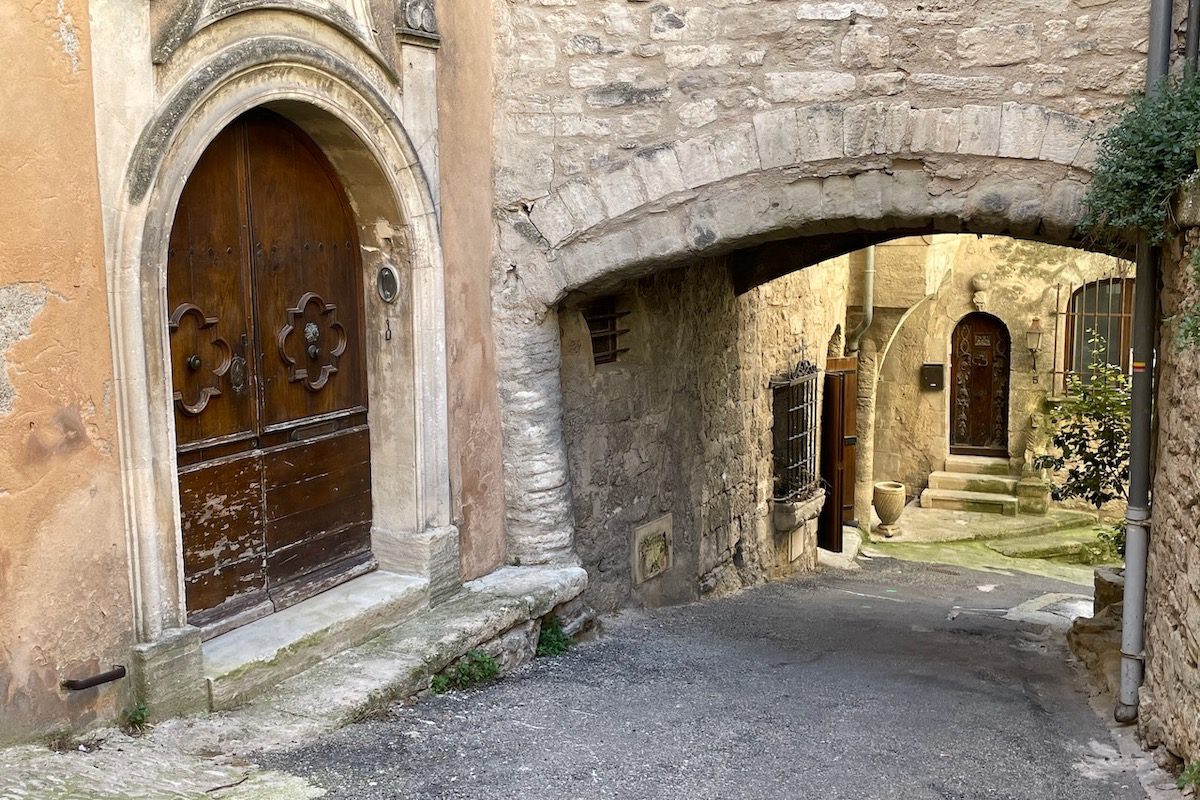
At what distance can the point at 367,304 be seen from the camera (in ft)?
15.3

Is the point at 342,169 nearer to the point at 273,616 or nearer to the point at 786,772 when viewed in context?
the point at 273,616

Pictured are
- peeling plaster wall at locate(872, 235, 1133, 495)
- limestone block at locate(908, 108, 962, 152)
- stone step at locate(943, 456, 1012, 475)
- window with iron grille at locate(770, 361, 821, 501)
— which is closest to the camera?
limestone block at locate(908, 108, 962, 152)

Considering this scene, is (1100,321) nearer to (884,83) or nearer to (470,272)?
(884,83)

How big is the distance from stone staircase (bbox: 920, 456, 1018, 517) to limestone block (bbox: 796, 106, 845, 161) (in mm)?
9111

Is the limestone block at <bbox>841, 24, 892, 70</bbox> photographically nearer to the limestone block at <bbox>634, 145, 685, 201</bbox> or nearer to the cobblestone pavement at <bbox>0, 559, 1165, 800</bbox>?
the limestone block at <bbox>634, 145, 685, 201</bbox>

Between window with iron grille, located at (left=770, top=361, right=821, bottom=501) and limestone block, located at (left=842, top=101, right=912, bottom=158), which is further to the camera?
window with iron grille, located at (left=770, top=361, right=821, bottom=501)

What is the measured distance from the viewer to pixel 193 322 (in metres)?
3.74

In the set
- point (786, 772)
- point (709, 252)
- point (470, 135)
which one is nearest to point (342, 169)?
point (470, 135)

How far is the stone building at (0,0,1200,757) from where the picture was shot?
3125mm

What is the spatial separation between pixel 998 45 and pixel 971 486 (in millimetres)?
9424

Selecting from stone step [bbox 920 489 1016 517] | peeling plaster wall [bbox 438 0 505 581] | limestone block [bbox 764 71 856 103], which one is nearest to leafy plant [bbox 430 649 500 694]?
peeling plaster wall [bbox 438 0 505 581]

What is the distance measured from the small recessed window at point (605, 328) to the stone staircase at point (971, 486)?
8080 mm

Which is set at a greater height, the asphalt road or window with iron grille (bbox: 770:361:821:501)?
window with iron grille (bbox: 770:361:821:501)

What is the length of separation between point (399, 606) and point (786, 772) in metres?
1.72
